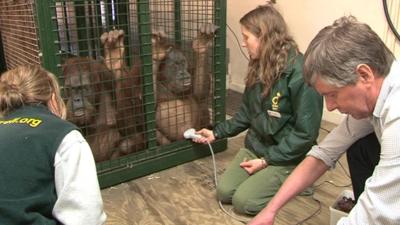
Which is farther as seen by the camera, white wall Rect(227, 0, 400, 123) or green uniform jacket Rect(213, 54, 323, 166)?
white wall Rect(227, 0, 400, 123)

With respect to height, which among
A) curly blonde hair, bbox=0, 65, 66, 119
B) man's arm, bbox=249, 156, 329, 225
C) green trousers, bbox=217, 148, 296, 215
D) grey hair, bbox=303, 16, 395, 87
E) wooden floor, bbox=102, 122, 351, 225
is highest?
grey hair, bbox=303, 16, 395, 87

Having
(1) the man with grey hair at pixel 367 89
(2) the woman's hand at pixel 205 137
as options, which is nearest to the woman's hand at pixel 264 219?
(1) the man with grey hair at pixel 367 89

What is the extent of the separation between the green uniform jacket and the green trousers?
48mm

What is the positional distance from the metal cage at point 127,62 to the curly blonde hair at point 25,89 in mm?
603

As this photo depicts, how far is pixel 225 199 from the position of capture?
5.89 feet

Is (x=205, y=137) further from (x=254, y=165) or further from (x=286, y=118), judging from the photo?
(x=286, y=118)

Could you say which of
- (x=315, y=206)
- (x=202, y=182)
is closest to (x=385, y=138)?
(x=315, y=206)

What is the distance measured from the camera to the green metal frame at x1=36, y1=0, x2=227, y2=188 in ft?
5.49

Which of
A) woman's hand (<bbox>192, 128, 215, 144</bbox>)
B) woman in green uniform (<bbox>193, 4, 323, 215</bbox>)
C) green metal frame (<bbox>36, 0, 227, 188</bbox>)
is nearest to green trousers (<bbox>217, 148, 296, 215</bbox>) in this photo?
woman in green uniform (<bbox>193, 4, 323, 215</bbox>)

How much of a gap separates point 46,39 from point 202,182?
3.14ft

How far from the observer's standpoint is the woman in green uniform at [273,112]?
1659 millimetres

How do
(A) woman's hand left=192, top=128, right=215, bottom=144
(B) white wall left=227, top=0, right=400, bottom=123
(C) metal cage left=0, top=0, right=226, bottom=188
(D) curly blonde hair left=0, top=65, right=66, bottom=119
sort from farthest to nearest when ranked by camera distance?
(B) white wall left=227, top=0, right=400, bottom=123
(A) woman's hand left=192, top=128, right=215, bottom=144
(C) metal cage left=0, top=0, right=226, bottom=188
(D) curly blonde hair left=0, top=65, right=66, bottom=119

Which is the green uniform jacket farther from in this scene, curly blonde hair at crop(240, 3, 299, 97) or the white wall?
the white wall

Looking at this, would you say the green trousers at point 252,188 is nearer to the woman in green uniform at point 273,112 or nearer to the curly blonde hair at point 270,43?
the woman in green uniform at point 273,112
